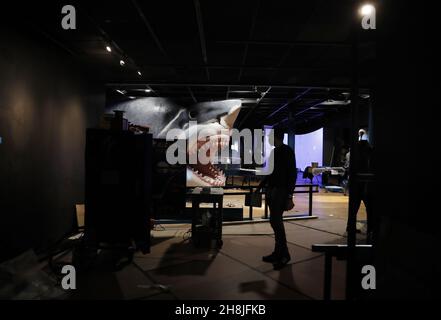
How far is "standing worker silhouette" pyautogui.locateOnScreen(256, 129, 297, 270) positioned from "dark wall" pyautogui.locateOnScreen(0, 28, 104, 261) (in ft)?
9.98

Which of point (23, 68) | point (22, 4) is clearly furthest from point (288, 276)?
point (22, 4)

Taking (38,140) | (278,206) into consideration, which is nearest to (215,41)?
(278,206)

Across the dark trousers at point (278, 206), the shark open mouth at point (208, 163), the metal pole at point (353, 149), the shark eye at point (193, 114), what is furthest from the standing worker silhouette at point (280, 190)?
the shark eye at point (193, 114)

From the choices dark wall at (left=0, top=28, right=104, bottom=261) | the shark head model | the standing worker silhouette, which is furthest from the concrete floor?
the shark head model

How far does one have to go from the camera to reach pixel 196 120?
8.45 metres

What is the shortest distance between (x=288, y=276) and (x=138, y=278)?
1.64m

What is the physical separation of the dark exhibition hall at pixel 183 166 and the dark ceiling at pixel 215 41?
30 mm

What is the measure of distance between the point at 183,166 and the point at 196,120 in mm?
3876

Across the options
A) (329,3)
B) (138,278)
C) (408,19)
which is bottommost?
(138,278)

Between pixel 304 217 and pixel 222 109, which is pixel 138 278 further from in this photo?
pixel 222 109

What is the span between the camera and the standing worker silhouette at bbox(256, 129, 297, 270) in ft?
11.2

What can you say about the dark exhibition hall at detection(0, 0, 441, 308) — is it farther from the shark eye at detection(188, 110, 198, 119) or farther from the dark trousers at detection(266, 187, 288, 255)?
the shark eye at detection(188, 110, 198, 119)

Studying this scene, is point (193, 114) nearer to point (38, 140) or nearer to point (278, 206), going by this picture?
point (38, 140)

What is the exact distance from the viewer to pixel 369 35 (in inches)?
171
